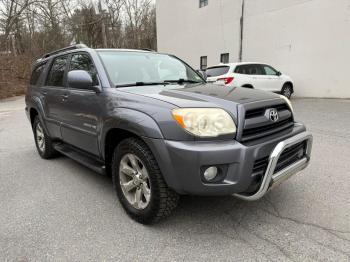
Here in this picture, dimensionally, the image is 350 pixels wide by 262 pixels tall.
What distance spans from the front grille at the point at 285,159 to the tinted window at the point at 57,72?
309cm

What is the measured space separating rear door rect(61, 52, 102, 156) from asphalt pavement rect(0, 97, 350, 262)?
0.61 meters

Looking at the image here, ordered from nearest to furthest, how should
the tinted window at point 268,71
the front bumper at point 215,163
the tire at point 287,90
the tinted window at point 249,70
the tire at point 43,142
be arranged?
the front bumper at point 215,163, the tire at point 43,142, the tinted window at point 249,70, the tinted window at point 268,71, the tire at point 287,90

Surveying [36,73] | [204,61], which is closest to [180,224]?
[36,73]

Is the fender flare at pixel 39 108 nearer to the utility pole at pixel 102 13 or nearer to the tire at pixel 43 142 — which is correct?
the tire at pixel 43 142

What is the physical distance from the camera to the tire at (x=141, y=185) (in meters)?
2.65

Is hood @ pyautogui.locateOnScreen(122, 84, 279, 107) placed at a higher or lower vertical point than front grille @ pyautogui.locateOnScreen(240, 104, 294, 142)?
higher

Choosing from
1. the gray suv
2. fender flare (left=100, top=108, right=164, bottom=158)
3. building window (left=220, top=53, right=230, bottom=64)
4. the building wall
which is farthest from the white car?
fender flare (left=100, top=108, right=164, bottom=158)

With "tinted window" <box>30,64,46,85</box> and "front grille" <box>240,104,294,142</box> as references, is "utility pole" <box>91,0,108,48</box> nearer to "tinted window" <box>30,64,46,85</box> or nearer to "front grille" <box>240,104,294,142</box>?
"tinted window" <box>30,64,46,85</box>

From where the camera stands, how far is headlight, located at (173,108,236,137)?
2432 mm

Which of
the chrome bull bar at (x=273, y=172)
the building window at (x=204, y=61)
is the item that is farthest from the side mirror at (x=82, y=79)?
the building window at (x=204, y=61)

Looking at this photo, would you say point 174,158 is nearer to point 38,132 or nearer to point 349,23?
point 38,132

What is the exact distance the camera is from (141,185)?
9.55 ft

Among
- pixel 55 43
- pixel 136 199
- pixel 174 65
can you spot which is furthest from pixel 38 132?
pixel 55 43

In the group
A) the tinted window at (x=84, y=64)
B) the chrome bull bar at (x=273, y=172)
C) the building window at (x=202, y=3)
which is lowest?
the chrome bull bar at (x=273, y=172)
